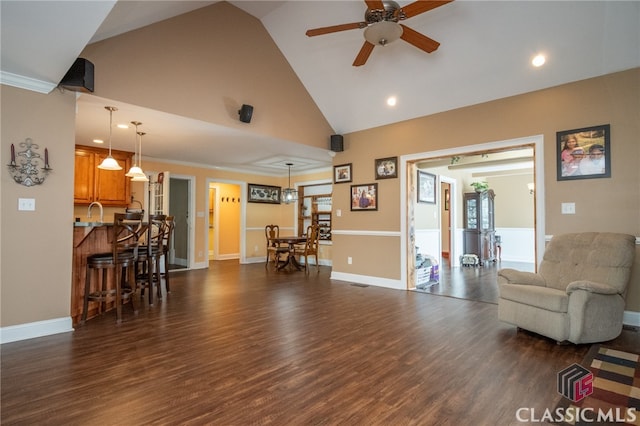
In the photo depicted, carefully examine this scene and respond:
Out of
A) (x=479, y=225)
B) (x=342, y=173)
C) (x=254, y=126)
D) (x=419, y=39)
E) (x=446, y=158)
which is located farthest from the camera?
(x=479, y=225)

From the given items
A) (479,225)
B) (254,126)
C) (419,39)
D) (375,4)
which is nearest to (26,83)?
(254,126)

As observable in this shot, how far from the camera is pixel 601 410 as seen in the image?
1.75 meters

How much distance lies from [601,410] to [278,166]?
686cm

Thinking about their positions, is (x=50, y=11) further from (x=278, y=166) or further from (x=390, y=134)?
(x=278, y=166)

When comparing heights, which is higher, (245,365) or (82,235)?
(82,235)

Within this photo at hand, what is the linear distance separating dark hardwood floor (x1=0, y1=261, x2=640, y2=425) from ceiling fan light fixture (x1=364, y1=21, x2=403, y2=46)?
286 cm

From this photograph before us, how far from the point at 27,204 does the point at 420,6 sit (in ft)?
12.7

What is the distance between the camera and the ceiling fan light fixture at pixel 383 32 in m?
2.95

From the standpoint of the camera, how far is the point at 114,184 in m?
5.61

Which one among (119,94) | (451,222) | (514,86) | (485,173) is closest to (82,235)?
(119,94)

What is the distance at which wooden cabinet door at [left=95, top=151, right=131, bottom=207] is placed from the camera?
5.46 m

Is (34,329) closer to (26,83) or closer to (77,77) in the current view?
(26,83)

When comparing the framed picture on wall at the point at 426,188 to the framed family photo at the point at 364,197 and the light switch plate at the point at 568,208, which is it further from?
the light switch plate at the point at 568,208

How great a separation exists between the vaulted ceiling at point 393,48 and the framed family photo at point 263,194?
317 centimetres
